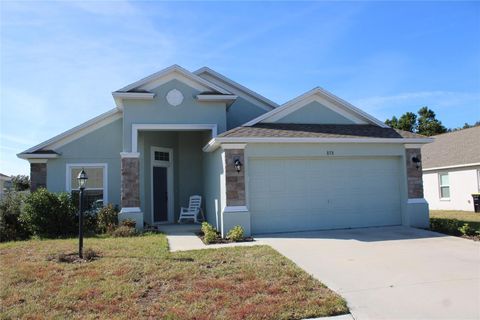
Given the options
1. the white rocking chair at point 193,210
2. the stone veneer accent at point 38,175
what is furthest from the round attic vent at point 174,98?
the stone veneer accent at point 38,175

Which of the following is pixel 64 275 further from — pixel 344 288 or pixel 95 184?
pixel 95 184

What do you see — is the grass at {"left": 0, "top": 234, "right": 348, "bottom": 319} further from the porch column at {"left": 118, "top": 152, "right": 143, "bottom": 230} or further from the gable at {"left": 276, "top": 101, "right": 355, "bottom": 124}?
the gable at {"left": 276, "top": 101, "right": 355, "bottom": 124}

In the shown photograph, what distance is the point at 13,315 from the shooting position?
5410 mm

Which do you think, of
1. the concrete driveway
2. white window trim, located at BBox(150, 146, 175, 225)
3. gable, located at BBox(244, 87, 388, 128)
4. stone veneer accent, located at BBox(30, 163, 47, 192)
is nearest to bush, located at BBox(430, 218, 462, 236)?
the concrete driveway

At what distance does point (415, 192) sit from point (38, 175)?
13.5 m

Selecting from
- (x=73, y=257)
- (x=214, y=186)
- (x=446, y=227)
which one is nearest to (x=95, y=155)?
(x=214, y=186)

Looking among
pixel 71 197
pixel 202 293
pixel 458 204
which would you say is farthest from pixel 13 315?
pixel 458 204

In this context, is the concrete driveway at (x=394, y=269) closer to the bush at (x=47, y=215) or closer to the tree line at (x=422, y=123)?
the bush at (x=47, y=215)

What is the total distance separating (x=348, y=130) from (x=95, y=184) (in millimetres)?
9633

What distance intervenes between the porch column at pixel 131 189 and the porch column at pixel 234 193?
3.72 meters

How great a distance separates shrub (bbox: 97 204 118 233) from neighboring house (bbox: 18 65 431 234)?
1.34 feet

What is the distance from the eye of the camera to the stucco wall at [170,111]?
14281 mm

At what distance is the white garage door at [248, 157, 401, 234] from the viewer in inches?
475

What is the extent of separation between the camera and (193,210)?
16.2 meters
